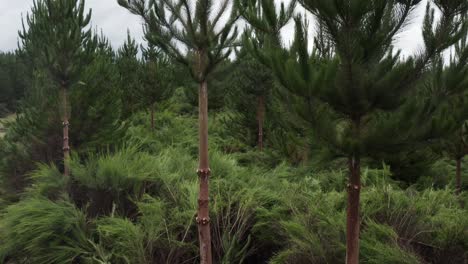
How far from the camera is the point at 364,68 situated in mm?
3219

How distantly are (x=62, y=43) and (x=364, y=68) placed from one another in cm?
643

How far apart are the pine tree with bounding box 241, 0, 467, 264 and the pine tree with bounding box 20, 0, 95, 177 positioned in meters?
5.87

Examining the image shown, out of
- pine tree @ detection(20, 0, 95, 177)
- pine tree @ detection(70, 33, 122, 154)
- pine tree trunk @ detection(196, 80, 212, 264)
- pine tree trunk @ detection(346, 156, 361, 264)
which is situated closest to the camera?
pine tree trunk @ detection(346, 156, 361, 264)

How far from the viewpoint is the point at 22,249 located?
6094mm

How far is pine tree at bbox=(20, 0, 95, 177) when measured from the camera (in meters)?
7.77

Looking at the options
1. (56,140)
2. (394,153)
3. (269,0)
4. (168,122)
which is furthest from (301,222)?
(168,122)

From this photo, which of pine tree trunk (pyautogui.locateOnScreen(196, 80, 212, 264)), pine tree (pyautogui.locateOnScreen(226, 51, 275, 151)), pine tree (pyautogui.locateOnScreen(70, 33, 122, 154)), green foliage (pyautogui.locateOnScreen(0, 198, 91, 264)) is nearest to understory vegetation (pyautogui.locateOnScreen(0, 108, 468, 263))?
green foliage (pyautogui.locateOnScreen(0, 198, 91, 264))

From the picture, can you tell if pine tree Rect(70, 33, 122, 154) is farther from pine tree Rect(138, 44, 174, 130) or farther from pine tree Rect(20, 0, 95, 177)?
pine tree Rect(138, 44, 174, 130)

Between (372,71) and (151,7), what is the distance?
243 cm

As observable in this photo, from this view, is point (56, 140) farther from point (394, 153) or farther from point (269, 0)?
point (394, 153)

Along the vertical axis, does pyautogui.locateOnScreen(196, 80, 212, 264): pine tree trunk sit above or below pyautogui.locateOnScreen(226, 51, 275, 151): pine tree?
below

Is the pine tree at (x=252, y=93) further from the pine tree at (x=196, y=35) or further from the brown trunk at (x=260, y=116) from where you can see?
the pine tree at (x=196, y=35)

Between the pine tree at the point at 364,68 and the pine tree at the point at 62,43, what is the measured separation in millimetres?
5875

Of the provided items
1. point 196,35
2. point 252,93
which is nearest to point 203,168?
point 196,35
